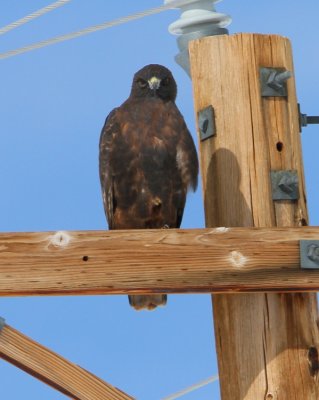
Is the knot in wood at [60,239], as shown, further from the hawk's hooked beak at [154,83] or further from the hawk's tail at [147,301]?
the hawk's hooked beak at [154,83]

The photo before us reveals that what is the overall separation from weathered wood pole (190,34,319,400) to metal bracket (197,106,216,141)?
0.02 m

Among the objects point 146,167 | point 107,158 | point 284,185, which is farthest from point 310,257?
point 107,158

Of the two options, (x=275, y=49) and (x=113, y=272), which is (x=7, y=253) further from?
(x=275, y=49)

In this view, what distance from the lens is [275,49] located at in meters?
4.51

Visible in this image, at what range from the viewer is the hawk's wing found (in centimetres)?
605

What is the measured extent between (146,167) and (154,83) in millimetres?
1027

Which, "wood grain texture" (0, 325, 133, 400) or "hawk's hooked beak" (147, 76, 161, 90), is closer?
"wood grain texture" (0, 325, 133, 400)

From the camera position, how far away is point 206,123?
452cm

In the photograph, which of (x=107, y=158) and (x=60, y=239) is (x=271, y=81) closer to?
(x=60, y=239)

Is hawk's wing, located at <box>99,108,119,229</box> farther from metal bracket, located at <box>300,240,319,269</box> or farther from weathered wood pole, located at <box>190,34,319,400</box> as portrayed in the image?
metal bracket, located at <box>300,240,319,269</box>

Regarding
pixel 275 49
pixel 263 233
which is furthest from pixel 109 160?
pixel 263 233

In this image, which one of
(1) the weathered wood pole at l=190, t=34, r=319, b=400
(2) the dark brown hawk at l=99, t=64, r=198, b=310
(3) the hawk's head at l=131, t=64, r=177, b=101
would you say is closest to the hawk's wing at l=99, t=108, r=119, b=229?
(2) the dark brown hawk at l=99, t=64, r=198, b=310

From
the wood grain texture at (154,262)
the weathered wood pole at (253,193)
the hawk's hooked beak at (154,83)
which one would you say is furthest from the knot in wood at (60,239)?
the hawk's hooked beak at (154,83)

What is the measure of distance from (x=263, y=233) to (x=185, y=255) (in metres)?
0.32
